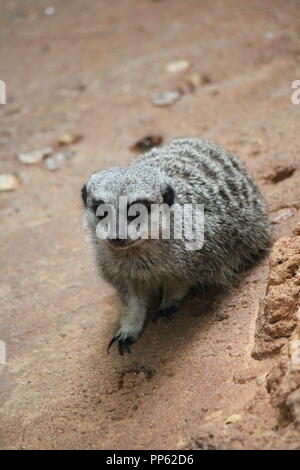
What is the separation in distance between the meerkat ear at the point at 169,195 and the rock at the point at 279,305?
2.02 feet

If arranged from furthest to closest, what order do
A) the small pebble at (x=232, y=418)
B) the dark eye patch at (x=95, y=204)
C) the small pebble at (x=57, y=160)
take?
1. the small pebble at (x=57, y=160)
2. the dark eye patch at (x=95, y=204)
3. the small pebble at (x=232, y=418)

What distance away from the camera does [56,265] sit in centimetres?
380

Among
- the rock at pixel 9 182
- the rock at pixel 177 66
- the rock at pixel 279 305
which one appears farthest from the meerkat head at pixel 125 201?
the rock at pixel 177 66

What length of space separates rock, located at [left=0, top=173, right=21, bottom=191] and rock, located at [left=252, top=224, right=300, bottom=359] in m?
2.80

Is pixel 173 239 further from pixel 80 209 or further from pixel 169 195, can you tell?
pixel 80 209

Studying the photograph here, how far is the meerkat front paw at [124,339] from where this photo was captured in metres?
A: 2.98

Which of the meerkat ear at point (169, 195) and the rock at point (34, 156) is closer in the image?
the meerkat ear at point (169, 195)

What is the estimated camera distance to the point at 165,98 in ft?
17.0

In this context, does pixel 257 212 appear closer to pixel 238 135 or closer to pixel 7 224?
pixel 238 135

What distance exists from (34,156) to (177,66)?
1709 millimetres

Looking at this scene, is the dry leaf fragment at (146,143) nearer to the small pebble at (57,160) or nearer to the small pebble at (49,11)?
the small pebble at (57,160)

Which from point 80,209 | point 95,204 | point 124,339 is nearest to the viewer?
point 95,204

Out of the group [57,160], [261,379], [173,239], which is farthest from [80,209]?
[261,379]

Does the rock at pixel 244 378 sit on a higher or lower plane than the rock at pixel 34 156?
higher
